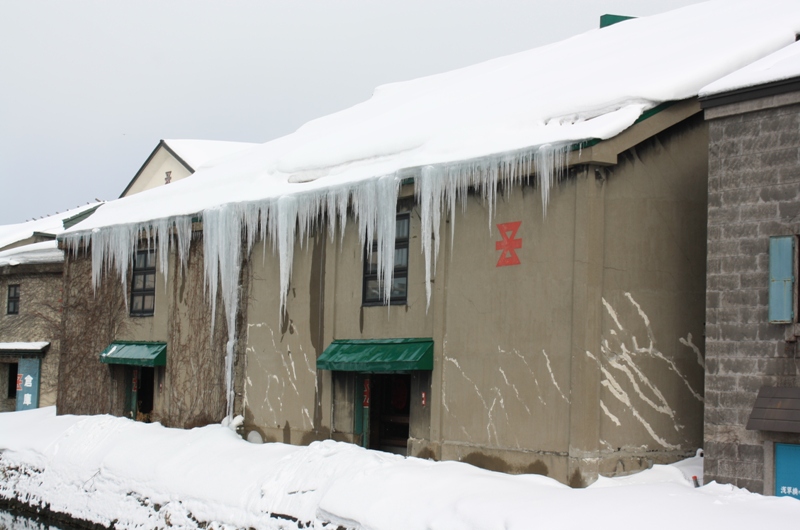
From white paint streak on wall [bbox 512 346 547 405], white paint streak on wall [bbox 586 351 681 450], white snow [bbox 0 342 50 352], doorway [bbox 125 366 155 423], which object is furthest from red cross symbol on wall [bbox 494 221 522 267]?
white snow [bbox 0 342 50 352]

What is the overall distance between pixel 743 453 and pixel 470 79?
10896 millimetres

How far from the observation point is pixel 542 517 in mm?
10914

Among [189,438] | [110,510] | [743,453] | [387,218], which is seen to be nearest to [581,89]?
[387,218]

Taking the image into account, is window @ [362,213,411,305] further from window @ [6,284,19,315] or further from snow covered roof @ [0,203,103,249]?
snow covered roof @ [0,203,103,249]

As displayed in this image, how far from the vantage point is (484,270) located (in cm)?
1416

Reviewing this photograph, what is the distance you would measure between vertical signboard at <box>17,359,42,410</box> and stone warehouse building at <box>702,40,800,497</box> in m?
20.7

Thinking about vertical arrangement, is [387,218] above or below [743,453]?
above

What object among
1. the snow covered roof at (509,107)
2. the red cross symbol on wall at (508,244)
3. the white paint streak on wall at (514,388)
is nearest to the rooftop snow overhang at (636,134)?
the snow covered roof at (509,107)

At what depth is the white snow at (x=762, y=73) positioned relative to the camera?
11.2 m

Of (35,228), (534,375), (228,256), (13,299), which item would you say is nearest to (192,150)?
(35,228)

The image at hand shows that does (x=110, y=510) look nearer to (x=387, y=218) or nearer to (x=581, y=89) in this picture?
(x=387, y=218)

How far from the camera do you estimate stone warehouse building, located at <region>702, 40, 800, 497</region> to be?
36.6ft

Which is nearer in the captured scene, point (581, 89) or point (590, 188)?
point (590, 188)

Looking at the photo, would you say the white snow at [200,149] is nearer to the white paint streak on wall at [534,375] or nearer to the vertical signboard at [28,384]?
the vertical signboard at [28,384]
